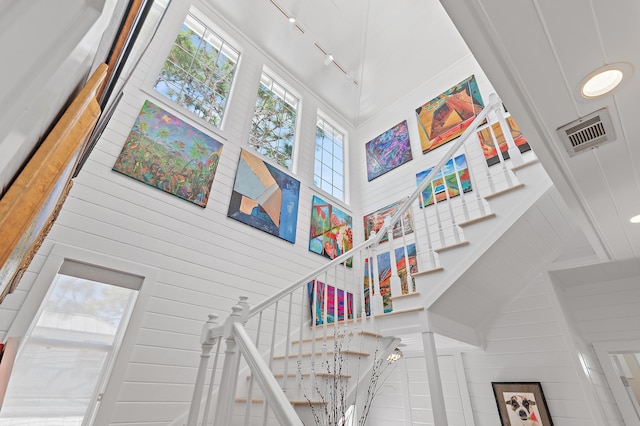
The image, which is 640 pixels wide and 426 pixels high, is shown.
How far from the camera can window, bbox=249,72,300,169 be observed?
14.9 ft

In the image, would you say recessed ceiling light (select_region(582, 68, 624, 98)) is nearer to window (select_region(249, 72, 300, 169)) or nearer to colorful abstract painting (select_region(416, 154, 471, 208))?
colorful abstract painting (select_region(416, 154, 471, 208))

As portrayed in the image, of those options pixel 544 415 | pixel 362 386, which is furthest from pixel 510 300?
pixel 362 386

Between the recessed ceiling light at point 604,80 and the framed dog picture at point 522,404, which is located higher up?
the recessed ceiling light at point 604,80

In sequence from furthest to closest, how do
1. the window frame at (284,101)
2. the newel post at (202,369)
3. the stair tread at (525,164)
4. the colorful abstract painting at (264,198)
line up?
the window frame at (284,101) < the colorful abstract painting at (264,198) < the stair tread at (525,164) < the newel post at (202,369)

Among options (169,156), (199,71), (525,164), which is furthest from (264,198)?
(525,164)

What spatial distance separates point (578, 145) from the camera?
62.3 inches

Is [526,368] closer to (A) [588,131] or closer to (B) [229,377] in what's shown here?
(A) [588,131]

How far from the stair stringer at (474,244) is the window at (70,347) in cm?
241

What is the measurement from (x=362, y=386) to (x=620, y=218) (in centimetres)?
228

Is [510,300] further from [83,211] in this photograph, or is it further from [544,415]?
[83,211]

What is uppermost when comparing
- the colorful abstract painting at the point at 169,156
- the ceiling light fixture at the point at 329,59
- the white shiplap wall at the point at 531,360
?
the ceiling light fixture at the point at 329,59

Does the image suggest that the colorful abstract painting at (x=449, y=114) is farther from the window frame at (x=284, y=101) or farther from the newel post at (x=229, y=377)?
the newel post at (x=229, y=377)

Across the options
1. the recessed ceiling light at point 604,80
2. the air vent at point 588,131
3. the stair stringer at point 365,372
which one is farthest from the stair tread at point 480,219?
the recessed ceiling light at point 604,80

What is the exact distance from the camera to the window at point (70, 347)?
2053 mm
